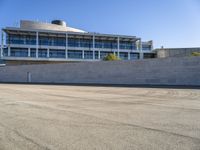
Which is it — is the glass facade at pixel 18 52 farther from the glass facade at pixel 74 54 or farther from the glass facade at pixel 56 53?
the glass facade at pixel 74 54

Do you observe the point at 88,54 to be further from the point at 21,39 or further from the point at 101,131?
the point at 101,131

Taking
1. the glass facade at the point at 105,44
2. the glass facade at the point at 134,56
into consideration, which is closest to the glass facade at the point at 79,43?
the glass facade at the point at 105,44

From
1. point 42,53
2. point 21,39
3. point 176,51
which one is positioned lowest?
point 42,53

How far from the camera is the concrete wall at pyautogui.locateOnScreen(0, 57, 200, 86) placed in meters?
23.1

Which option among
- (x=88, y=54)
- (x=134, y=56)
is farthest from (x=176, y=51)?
(x=88, y=54)

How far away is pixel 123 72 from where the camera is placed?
1113 inches

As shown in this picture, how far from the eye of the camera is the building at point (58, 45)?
80.8 m

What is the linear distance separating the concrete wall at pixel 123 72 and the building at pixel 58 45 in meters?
40.3

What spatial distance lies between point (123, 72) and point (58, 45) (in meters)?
60.2

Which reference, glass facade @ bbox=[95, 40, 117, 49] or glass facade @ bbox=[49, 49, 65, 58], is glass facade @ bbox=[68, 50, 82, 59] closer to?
glass facade @ bbox=[49, 49, 65, 58]

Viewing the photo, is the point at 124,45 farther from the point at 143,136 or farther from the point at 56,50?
the point at 143,136

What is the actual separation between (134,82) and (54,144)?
2290 centimetres

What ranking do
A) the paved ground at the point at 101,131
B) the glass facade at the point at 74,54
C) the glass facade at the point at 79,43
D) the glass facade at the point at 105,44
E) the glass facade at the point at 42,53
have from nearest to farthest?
1. the paved ground at the point at 101,131
2. the glass facade at the point at 42,53
3. the glass facade at the point at 74,54
4. the glass facade at the point at 79,43
5. the glass facade at the point at 105,44

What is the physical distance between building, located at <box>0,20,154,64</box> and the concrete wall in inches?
1586
